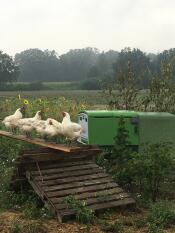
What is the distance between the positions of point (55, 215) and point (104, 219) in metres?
0.70

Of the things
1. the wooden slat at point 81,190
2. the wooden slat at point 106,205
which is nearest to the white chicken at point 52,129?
the wooden slat at point 81,190

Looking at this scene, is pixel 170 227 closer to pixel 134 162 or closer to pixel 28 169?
pixel 134 162

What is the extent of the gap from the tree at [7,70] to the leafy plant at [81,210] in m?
58.9

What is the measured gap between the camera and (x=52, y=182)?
22.4 ft

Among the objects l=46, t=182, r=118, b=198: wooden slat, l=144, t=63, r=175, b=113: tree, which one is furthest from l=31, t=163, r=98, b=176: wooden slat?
l=144, t=63, r=175, b=113: tree

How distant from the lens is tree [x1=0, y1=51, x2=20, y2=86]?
215 feet

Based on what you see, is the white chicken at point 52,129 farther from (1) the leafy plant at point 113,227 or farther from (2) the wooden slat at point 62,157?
(1) the leafy plant at point 113,227

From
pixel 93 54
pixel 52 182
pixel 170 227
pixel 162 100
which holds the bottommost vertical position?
pixel 170 227

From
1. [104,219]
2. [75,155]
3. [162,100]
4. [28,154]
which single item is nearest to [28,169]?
[28,154]

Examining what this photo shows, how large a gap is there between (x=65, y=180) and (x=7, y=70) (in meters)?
61.7

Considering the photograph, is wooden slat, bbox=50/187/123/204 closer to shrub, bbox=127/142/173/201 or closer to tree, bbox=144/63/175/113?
shrub, bbox=127/142/173/201

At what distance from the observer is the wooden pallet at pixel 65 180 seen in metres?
6.45

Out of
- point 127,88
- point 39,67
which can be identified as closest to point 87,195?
point 127,88

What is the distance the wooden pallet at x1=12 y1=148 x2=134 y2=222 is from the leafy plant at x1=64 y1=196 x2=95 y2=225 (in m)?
0.07
